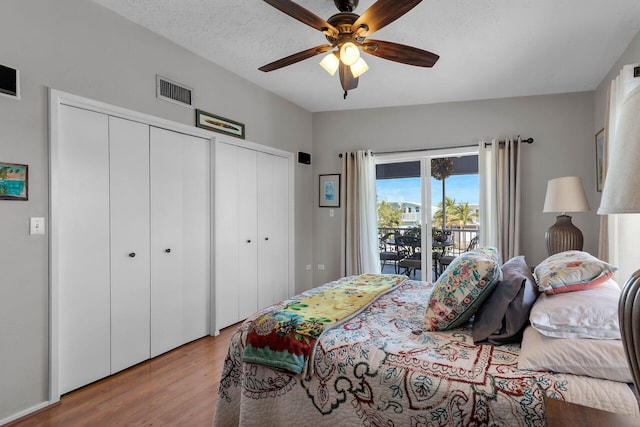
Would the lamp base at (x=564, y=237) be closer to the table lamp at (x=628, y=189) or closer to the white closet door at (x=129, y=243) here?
the table lamp at (x=628, y=189)

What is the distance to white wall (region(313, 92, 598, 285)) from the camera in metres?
3.93

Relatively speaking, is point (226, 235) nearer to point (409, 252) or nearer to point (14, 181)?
point (14, 181)

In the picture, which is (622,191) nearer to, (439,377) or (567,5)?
(439,377)

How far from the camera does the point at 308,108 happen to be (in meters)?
4.95

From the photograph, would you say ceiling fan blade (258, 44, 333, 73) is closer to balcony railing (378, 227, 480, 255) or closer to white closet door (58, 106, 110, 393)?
white closet door (58, 106, 110, 393)

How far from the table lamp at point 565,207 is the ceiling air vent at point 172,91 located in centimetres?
346

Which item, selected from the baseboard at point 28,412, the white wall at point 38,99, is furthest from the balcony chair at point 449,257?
the baseboard at point 28,412

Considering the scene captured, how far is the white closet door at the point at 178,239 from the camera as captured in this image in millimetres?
2975

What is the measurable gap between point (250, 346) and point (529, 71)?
3.59m

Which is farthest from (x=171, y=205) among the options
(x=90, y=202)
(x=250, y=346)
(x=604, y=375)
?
(x=604, y=375)

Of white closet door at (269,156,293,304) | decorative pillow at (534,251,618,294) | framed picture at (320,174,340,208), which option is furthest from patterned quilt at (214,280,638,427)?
framed picture at (320,174,340,208)

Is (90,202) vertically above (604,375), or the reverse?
(90,202)

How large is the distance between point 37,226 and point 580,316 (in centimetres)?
291

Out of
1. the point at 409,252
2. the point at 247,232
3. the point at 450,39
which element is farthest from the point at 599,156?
the point at 247,232
